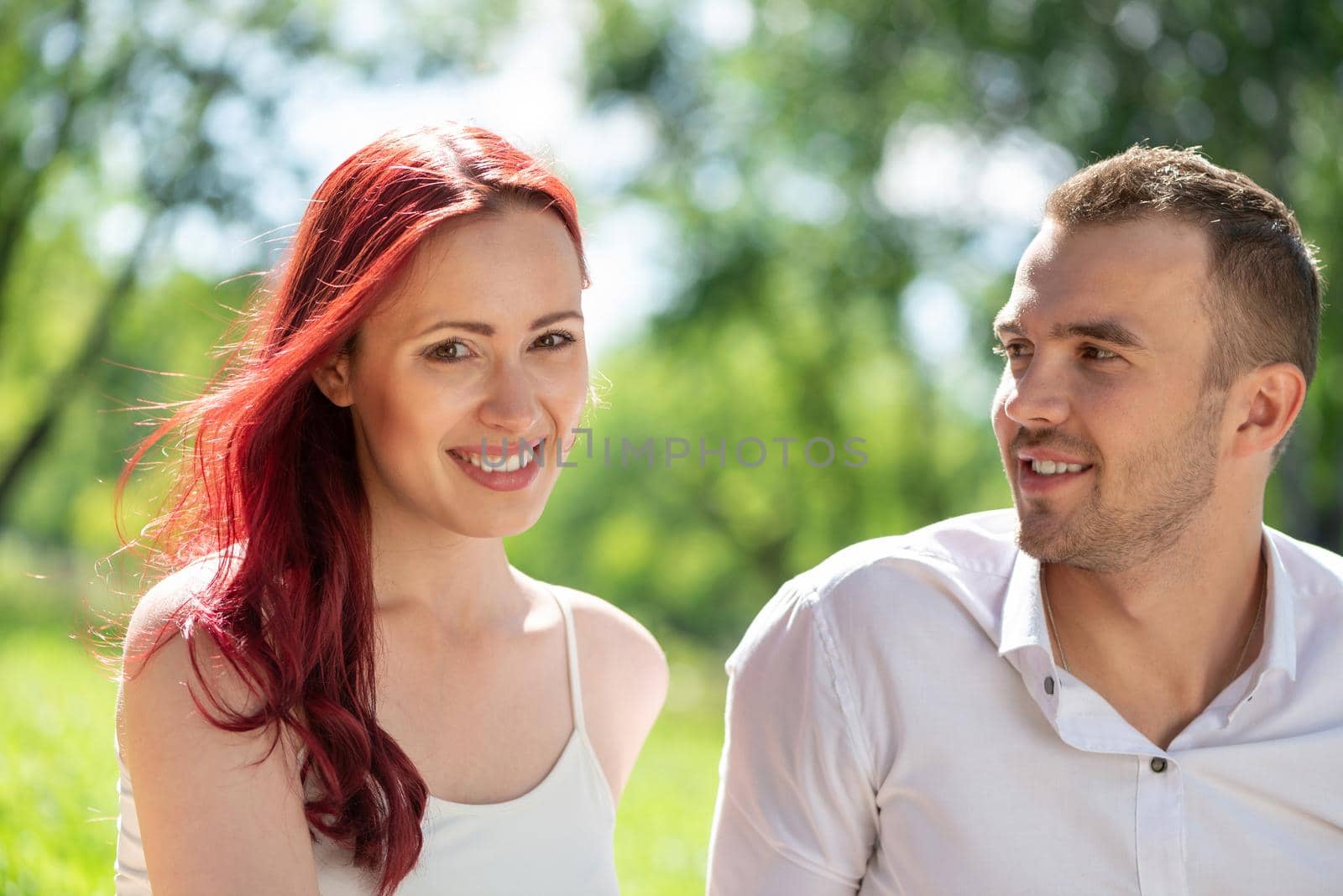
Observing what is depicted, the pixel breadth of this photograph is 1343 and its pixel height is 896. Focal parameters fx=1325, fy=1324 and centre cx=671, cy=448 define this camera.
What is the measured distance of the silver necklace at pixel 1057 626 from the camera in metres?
2.55

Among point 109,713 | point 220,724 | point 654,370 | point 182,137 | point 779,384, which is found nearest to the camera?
point 220,724

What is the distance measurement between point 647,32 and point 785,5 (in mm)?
1644

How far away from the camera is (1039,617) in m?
2.47

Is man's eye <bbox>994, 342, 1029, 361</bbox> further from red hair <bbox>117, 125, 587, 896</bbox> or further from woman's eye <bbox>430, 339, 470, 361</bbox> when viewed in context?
woman's eye <bbox>430, 339, 470, 361</bbox>

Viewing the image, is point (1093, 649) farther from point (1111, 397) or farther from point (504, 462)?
point (504, 462)

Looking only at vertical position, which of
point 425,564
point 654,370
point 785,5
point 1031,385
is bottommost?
point 654,370

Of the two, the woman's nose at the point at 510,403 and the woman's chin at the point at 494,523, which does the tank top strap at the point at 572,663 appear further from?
the woman's nose at the point at 510,403

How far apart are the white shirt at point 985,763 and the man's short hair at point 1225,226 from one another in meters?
0.53

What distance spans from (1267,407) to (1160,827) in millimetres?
866

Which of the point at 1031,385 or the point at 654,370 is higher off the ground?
the point at 1031,385

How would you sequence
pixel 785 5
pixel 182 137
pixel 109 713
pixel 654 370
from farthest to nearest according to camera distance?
pixel 654 370
pixel 785 5
pixel 182 137
pixel 109 713

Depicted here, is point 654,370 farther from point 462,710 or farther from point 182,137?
point 462,710

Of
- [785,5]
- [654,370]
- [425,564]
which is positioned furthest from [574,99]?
[425,564]

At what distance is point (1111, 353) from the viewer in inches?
98.1
